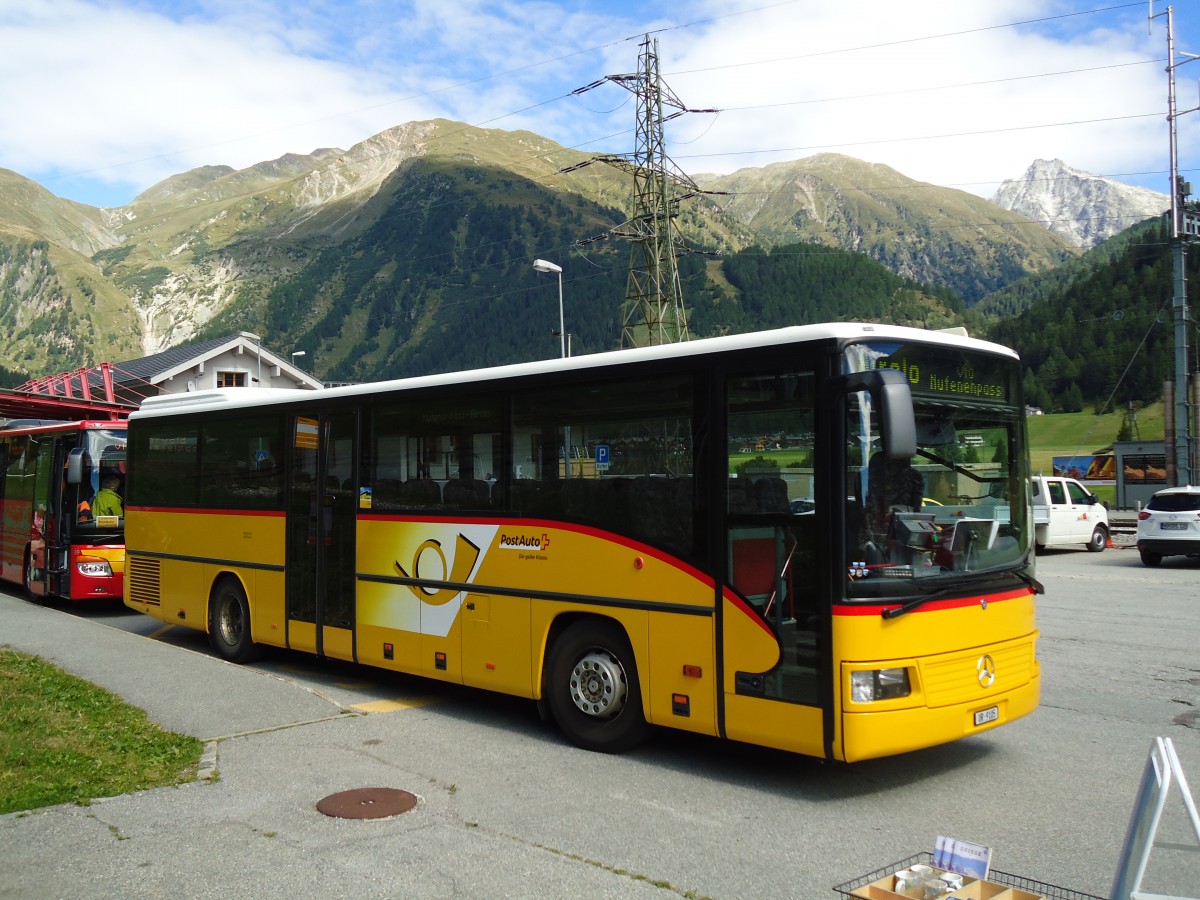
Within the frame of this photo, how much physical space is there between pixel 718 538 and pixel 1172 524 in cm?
1856

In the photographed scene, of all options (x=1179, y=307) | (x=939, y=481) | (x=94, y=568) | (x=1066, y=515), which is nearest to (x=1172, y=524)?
(x=1066, y=515)

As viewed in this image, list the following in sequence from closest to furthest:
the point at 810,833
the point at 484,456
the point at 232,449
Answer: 1. the point at 810,833
2. the point at 484,456
3. the point at 232,449

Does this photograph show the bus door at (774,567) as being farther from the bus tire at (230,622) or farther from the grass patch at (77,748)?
the bus tire at (230,622)

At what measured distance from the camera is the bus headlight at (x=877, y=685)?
6160 millimetres

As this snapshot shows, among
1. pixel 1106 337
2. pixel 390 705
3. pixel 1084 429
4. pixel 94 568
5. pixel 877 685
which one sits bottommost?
pixel 390 705

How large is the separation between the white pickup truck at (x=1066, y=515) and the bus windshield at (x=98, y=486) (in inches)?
764

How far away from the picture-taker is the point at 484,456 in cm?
870

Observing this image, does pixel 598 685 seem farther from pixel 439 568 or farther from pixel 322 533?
pixel 322 533

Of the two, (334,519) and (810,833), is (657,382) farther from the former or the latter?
(334,519)

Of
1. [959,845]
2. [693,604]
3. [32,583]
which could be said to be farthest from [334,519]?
[32,583]

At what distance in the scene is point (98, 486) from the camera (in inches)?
679

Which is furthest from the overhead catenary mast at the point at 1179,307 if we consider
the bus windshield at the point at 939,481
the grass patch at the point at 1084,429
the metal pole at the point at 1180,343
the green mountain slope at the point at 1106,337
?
the green mountain slope at the point at 1106,337

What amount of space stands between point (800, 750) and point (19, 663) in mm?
8512

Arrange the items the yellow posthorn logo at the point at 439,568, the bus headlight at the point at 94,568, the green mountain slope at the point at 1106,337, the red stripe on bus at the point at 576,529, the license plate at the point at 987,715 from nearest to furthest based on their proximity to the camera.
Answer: the license plate at the point at 987,715 → the red stripe on bus at the point at 576,529 → the yellow posthorn logo at the point at 439,568 → the bus headlight at the point at 94,568 → the green mountain slope at the point at 1106,337
